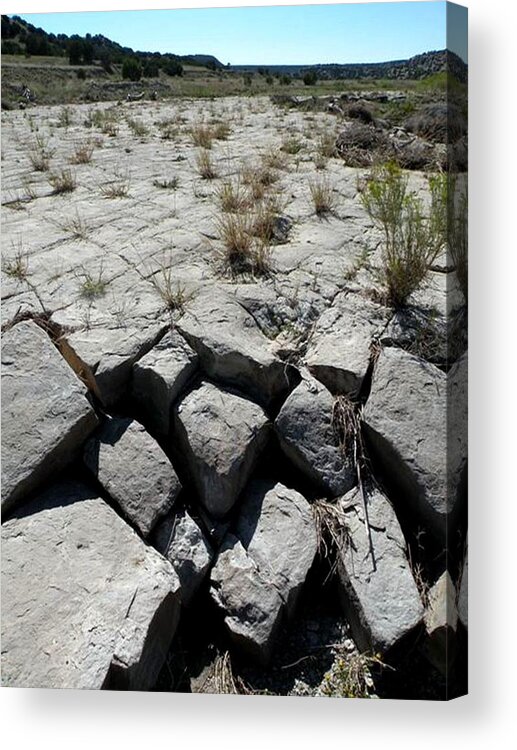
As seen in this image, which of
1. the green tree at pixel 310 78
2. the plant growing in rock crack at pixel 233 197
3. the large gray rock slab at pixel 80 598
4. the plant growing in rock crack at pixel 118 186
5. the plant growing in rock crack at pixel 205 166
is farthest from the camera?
the plant growing in rock crack at pixel 118 186

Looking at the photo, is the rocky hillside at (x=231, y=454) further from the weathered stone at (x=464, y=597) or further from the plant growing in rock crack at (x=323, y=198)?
the plant growing in rock crack at (x=323, y=198)

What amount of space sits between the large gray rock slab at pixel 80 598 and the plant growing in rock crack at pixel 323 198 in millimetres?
1794

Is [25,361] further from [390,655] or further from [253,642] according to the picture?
[390,655]

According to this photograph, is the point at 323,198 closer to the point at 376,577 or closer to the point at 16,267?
the point at 16,267

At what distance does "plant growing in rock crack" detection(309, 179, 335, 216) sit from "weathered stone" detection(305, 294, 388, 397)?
0.71 meters

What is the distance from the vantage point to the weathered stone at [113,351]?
2521 mm

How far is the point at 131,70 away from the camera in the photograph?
2.72 meters

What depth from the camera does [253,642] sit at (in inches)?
89.0

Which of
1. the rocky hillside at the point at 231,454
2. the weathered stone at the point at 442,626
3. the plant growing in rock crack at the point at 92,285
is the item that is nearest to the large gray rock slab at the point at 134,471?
the rocky hillside at the point at 231,454

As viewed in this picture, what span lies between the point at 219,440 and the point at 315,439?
1.18 feet

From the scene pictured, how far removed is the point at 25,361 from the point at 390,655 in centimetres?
169

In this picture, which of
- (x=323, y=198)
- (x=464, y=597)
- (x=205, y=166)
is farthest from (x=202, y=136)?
(x=464, y=597)

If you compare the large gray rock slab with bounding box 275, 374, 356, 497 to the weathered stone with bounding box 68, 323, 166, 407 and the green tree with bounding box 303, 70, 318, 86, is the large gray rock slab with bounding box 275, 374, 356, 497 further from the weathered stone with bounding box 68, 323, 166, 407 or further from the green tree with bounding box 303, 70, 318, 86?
the green tree with bounding box 303, 70, 318, 86

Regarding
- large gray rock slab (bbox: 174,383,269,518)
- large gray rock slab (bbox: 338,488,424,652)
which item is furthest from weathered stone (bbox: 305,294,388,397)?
large gray rock slab (bbox: 338,488,424,652)
